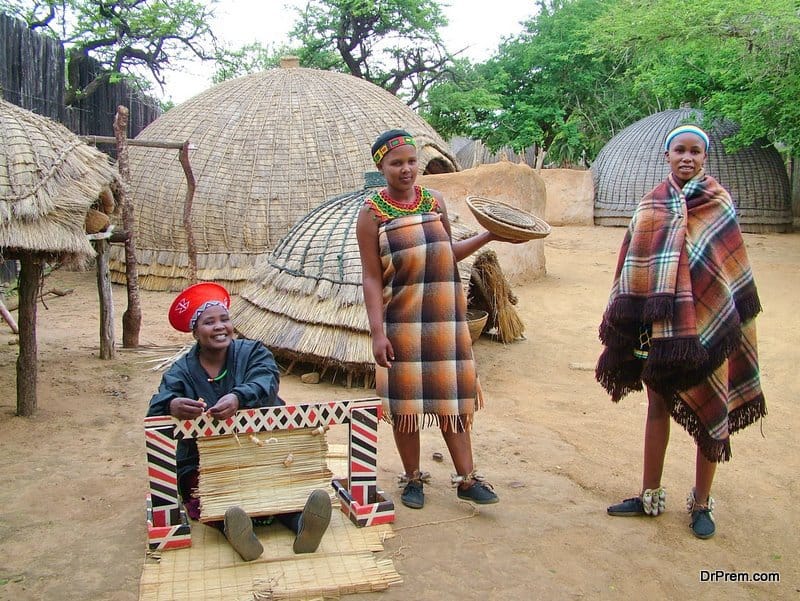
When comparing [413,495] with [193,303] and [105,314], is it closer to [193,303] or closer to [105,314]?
[193,303]

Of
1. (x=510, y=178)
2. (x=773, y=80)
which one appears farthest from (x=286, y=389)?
(x=773, y=80)

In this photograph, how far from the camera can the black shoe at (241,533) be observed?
8.91 feet

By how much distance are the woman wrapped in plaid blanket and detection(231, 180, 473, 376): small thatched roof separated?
2.61 m

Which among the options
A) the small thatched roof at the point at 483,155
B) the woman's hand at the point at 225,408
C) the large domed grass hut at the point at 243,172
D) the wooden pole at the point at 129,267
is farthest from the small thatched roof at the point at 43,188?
the small thatched roof at the point at 483,155

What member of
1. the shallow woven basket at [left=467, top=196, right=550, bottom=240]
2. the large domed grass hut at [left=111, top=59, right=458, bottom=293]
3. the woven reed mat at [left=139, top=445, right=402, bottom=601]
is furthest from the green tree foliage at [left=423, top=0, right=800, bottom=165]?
the woven reed mat at [left=139, top=445, right=402, bottom=601]

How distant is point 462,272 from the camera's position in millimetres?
5883

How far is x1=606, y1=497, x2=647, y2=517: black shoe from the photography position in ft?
10.9

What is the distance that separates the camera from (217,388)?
306 cm

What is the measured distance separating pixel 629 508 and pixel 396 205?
5.64 ft

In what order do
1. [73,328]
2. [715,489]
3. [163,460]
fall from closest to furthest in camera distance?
[163,460] < [715,489] < [73,328]

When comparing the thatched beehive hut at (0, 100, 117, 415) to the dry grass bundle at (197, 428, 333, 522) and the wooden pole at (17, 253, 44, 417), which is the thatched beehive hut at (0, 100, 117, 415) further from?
the dry grass bundle at (197, 428, 333, 522)

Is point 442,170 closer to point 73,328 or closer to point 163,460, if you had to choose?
point 73,328

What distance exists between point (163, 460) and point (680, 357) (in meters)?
2.03

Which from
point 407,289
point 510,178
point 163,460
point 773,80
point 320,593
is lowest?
point 320,593
